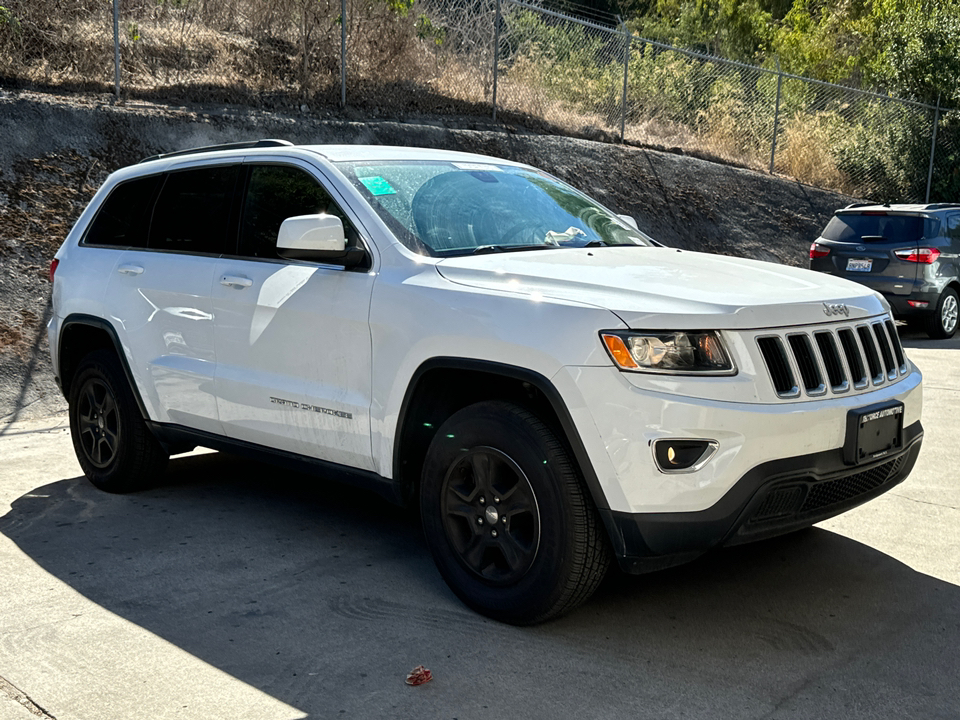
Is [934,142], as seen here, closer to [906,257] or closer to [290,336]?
[906,257]

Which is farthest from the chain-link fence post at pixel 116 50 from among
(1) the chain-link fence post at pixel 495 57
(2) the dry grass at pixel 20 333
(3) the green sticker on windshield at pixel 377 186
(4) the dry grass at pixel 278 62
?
(3) the green sticker on windshield at pixel 377 186

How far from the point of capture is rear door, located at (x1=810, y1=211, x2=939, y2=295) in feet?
41.4

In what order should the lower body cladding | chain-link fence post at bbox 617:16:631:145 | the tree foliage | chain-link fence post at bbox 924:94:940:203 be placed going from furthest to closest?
the tree foliage < chain-link fence post at bbox 924:94:940:203 < chain-link fence post at bbox 617:16:631:145 < the lower body cladding

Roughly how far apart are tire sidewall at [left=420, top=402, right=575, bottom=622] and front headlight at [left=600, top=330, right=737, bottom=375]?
17.8 inches

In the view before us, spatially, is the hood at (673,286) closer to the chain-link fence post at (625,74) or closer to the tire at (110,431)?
the tire at (110,431)

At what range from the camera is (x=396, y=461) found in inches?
176

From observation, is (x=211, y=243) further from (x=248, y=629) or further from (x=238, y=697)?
(x=238, y=697)

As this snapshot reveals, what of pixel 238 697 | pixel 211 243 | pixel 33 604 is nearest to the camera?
pixel 238 697

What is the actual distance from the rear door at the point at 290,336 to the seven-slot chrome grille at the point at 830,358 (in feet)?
5.66

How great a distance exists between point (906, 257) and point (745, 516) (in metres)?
9.89

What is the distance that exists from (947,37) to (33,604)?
23.0m

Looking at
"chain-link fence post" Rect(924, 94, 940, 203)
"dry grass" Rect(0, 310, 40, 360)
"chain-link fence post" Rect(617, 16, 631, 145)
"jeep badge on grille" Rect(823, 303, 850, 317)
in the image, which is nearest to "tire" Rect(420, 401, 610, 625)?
"jeep badge on grille" Rect(823, 303, 850, 317)

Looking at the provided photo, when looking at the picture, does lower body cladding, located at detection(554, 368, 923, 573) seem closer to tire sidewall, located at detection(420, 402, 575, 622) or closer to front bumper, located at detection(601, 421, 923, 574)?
front bumper, located at detection(601, 421, 923, 574)

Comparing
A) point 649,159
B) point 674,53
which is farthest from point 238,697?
point 674,53
